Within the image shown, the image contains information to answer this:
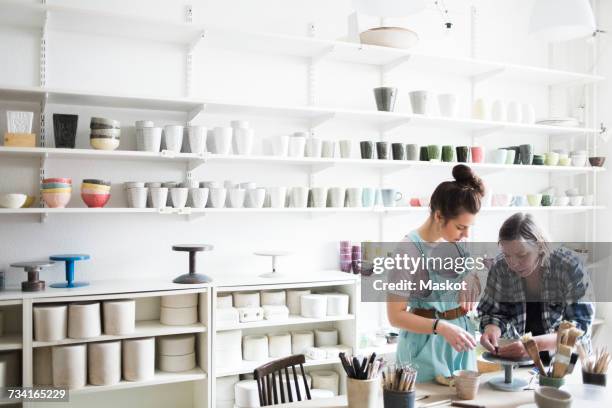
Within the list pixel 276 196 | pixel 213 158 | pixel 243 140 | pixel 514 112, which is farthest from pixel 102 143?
pixel 514 112

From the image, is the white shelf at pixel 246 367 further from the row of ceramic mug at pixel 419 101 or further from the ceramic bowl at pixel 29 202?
the row of ceramic mug at pixel 419 101

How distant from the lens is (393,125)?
142 inches

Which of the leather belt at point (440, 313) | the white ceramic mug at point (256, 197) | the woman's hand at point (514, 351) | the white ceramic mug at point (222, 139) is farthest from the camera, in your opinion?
the white ceramic mug at point (256, 197)

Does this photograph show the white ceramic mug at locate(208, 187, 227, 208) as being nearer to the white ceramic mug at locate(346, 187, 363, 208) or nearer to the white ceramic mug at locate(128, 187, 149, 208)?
the white ceramic mug at locate(128, 187, 149, 208)

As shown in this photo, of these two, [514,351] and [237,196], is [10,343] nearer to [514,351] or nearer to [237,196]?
[237,196]

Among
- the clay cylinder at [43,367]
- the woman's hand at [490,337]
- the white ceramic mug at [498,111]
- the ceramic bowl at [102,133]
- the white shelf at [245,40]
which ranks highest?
the white shelf at [245,40]

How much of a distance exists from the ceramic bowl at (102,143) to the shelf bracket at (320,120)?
1238mm

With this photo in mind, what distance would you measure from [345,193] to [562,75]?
2.01 m

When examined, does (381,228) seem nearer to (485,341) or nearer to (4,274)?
(485,341)

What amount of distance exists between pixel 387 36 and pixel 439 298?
186 centimetres

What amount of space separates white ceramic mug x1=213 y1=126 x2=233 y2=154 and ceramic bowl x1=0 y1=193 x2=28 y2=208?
39.3 inches

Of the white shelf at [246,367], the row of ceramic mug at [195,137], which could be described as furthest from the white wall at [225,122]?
the white shelf at [246,367]

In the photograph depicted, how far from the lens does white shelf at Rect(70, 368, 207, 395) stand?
105 inches

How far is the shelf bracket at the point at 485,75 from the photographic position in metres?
3.80
